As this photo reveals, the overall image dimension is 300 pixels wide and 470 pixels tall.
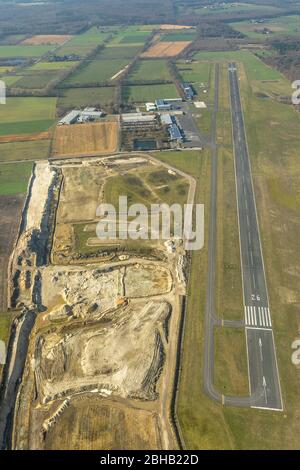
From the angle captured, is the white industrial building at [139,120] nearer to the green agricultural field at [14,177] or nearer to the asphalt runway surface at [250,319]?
the green agricultural field at [14,177]

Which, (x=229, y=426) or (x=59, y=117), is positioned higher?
(x=59, y=117)

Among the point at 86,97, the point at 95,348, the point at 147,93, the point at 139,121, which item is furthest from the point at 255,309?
the point at 86,97

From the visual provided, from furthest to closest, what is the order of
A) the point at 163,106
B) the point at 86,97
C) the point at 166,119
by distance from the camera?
the point at 86,97 → the point at 163,106 → the point at 166,119

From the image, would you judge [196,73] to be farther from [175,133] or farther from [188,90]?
[175,133]

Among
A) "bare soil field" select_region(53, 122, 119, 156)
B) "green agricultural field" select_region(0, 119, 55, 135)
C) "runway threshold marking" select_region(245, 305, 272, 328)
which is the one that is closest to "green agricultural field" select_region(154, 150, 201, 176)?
"bare soil field" select_region(53, 122, 119, 156)

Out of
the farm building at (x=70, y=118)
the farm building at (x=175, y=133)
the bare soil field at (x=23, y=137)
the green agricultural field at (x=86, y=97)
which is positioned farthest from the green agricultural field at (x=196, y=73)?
the bare soil field at (x=23, y=137)
